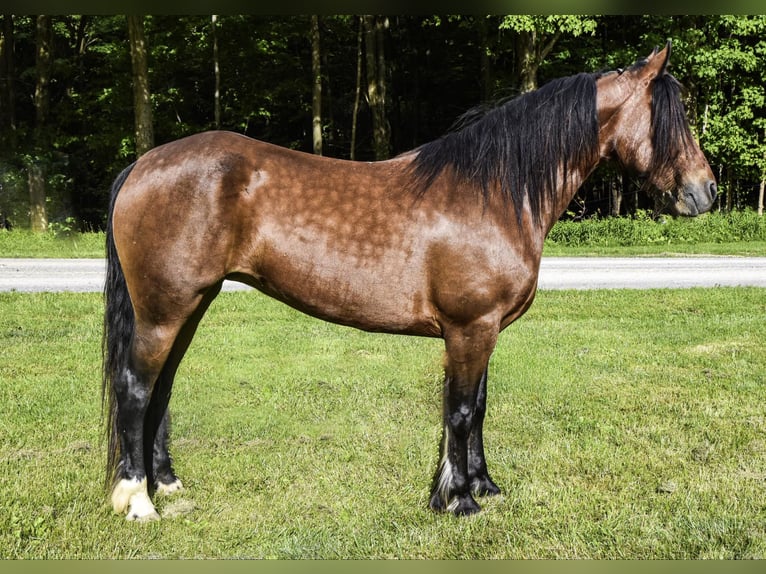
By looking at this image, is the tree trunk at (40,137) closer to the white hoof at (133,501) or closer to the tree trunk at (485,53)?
the tree trunk at (485,53)

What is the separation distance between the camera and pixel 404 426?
5.44 m

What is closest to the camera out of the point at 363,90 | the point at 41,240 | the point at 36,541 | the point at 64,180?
the point at 36,541

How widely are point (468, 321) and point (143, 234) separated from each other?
1.89m

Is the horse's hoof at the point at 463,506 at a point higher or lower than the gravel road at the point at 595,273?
higher

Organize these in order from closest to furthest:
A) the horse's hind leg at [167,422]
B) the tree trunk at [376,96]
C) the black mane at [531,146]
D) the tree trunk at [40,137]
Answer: the black mane at [531,146] < the horse's hind leg at [167,422] < the tree trunk at [376,96] < the tree trunk at [40,137]

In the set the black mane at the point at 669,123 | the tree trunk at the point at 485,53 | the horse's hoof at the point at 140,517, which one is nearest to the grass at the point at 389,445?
the horse's hoof at the point at 140,517

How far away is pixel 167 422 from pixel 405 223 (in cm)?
205

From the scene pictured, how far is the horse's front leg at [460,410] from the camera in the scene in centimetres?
375

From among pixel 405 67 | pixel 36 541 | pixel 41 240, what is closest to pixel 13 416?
pixel 36 541

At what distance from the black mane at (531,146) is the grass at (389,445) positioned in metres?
1.85

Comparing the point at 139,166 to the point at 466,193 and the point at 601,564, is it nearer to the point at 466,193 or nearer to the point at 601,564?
the point at 466,193

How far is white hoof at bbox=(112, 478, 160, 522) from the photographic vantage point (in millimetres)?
3844

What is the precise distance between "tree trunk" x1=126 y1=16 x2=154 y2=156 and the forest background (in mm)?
4670

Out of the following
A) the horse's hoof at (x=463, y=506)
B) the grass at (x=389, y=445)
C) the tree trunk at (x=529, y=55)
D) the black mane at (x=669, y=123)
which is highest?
the tree trunk at (x=529, y=55)
